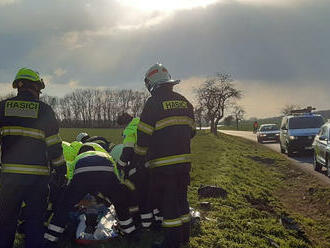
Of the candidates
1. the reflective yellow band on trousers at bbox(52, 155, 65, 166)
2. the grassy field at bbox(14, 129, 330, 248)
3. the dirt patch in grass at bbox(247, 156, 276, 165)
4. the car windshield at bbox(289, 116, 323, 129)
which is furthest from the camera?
the car windshield at bbox(289, 116, 323, 129)

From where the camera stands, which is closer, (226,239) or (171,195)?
(171,195)

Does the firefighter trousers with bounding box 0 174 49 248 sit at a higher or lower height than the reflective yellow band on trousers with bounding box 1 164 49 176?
lower

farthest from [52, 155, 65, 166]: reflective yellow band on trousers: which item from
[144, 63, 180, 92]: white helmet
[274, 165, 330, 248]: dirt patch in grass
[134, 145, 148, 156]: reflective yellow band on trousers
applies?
[274, 165, 330, 248]: dirt patch in grass

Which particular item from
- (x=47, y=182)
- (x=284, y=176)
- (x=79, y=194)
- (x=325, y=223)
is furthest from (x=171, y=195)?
(x=284, y=176)

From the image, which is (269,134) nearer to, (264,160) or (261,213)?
(264,160)

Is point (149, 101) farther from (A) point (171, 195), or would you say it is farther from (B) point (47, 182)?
(B) point (47, 182)

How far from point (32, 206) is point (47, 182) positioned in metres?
0.35

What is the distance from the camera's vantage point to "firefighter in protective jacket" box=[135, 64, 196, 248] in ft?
15.2

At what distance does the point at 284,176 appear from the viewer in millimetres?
13461

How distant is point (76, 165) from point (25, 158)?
0.77 m

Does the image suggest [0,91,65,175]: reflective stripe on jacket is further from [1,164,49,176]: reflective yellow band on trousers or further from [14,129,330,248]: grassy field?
[14,129,330,248]: grassy field

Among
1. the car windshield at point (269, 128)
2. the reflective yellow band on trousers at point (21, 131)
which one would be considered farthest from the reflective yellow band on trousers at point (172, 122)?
the car windshield at point (269, 128)

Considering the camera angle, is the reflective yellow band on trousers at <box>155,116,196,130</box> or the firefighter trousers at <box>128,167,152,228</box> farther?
the firefighter trousers at <box>128,167,152,228</box>

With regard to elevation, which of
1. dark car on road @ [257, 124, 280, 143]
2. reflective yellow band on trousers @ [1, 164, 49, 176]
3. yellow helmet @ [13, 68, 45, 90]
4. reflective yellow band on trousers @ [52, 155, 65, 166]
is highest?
yellow helmet @ [13, 68, 45, 90]
